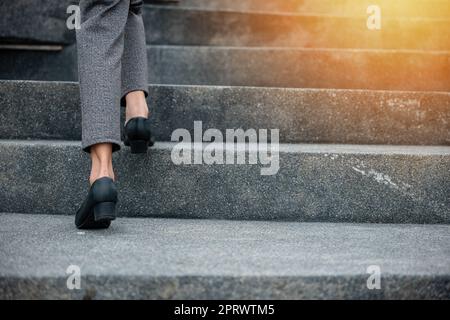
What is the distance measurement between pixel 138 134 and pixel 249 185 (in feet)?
1.32

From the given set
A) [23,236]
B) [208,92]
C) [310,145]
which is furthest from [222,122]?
[23,236]

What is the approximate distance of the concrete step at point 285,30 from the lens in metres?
2.99

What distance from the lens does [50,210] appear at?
1937 mm

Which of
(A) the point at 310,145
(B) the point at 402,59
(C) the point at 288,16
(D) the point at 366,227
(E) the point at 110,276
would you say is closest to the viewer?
(E) the point at 110,276

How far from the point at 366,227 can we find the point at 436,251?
0.36 meters

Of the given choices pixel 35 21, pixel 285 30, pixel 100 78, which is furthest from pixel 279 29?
pixel 100 78

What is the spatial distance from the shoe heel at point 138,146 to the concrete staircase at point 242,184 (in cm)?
8

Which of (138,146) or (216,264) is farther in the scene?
(138,146)

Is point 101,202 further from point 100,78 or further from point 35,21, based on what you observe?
point 35,21

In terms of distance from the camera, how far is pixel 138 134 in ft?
5.98

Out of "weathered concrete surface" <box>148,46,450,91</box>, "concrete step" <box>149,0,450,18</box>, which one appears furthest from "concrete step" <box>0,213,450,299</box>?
"concrete step" <box>149,0,450,18</box>

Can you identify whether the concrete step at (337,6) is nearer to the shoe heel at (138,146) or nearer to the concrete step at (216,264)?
the shoe heel at (138,146)

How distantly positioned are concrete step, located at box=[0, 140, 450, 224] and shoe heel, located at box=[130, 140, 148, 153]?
0.08m

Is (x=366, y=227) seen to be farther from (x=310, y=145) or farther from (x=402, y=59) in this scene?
(x=402, y=59)
